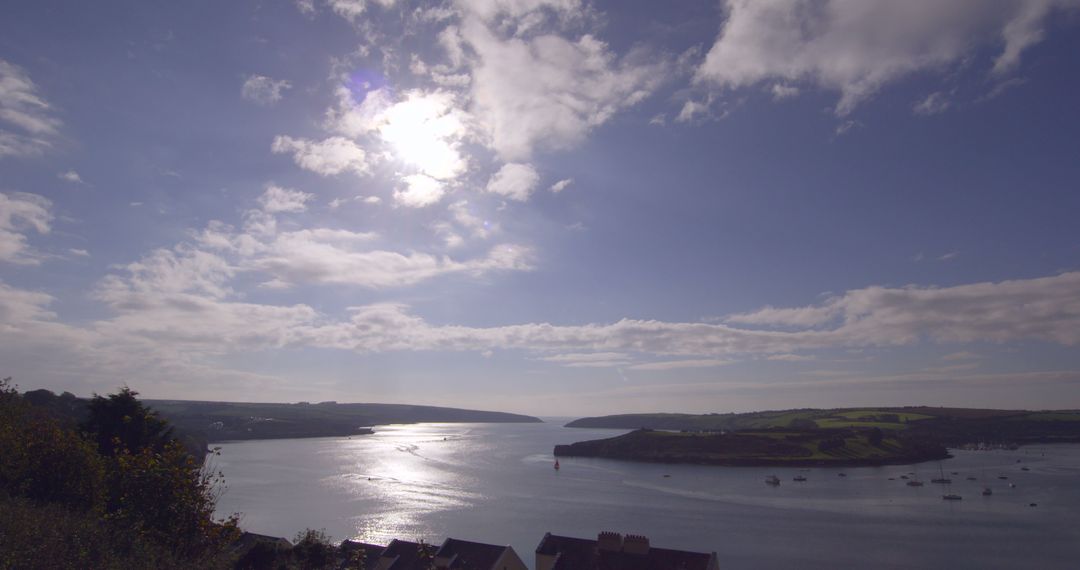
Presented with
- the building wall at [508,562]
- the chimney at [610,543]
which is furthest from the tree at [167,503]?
the chimney at [610,543]

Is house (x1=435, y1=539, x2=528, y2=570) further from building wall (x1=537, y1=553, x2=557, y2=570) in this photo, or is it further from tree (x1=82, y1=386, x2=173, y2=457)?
tree (x1=82, y1=386, x2=173, y2=457)

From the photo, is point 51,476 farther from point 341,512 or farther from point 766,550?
point 341,512

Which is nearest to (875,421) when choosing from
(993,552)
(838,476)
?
(838,476)

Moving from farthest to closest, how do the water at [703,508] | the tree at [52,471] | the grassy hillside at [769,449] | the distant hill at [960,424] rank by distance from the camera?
the distant hill at [960,424], the grassy hillside at [769,449], the water at [703,508], the tree at [52,471]

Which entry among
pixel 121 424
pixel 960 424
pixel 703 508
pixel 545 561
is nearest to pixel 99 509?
pixel 121 424

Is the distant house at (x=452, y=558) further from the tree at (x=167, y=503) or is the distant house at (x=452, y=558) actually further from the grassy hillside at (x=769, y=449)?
the grassy hillside at (x=769, y=449)

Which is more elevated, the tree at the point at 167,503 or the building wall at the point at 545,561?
the tree at the point at 167,503
